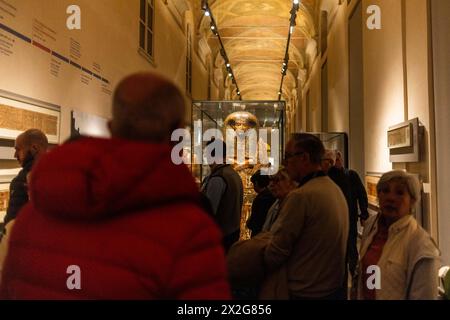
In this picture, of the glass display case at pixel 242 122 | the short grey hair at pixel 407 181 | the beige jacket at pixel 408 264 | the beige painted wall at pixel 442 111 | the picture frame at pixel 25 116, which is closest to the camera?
the beige jacket at pixel 408 264

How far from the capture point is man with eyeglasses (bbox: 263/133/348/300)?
2266 mm

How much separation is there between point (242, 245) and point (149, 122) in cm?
139

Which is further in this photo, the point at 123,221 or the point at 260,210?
the point at 260,210

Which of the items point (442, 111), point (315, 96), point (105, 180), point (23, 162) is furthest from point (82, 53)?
point (315, 96)

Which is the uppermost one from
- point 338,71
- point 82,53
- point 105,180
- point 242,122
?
point 338,71

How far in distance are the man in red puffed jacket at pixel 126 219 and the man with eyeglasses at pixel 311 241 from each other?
4.01ft

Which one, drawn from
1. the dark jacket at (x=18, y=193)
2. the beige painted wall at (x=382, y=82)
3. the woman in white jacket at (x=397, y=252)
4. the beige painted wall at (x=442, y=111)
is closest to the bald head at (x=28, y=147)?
the dark jacket at (x=18, y=193)

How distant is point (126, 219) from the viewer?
106cm

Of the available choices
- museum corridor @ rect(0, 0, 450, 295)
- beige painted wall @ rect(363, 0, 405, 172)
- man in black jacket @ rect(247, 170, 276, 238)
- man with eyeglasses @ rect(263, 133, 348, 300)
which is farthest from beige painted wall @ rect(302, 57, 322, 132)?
man with eyeglasses @ rect(263, 133, 348, 300)

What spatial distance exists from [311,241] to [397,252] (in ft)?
1.48

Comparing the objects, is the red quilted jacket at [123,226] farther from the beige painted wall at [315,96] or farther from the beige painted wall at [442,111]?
the beige painted wall at [315,96]

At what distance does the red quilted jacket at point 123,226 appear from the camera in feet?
3.38

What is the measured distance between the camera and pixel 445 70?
4.04 metres

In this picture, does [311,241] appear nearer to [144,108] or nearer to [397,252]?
[397,252]
